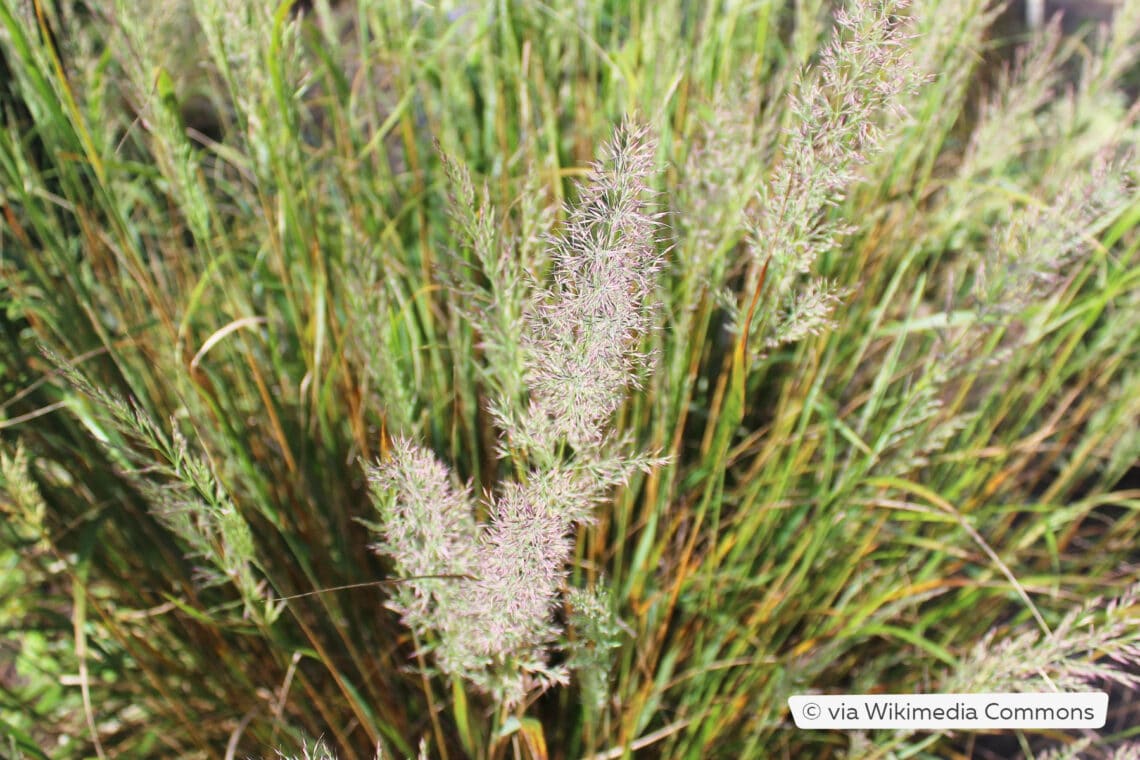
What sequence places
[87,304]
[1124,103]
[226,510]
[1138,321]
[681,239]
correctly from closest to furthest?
1. [226,510]
2. [87,304]
3. [681,239]
4. [1138,321]
5. [1124,103]

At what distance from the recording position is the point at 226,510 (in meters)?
0.92

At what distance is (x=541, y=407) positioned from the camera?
84cm

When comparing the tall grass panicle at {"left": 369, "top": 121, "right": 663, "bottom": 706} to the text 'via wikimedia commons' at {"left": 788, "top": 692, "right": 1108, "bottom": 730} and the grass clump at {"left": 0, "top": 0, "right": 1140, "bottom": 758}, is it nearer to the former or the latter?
the grass clump at {"left": 0, "top": 0, "right": 1140, "bottom": 758}

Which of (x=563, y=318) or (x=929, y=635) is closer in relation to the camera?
(x=563, y=318)

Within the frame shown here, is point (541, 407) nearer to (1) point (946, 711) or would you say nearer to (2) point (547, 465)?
(2) point (547, 465)

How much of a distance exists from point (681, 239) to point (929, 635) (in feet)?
2.82

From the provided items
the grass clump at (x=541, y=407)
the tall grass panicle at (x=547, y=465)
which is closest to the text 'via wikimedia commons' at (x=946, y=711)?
the grass clump at (x=541, y=407)

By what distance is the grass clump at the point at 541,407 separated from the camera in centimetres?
92

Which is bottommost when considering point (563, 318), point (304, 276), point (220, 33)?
point (304, 276)

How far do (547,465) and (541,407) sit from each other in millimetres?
60

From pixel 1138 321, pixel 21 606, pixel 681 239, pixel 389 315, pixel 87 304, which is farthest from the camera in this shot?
pixel 1138 321

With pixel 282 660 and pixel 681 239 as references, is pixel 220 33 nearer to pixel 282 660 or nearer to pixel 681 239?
pixel 681 239

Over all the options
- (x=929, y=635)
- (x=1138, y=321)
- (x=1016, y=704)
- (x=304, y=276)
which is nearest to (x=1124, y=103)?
(x=1138, y=321)

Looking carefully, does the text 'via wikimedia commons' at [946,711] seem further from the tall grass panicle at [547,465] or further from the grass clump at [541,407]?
the tall grass panicle at [547,465]
